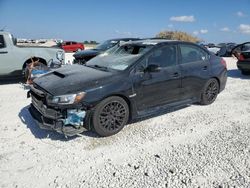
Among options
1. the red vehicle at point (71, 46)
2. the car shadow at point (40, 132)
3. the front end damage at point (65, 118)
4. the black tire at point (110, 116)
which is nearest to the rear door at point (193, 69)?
the black tire at point (110, 116)

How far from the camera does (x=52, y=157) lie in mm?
3725

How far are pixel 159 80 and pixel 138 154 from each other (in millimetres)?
1645

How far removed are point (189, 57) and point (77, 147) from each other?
316 centimetres

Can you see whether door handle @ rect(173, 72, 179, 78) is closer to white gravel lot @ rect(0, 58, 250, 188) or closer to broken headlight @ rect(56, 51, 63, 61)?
white gravel lot @ rect(0, 58, 250, 188)

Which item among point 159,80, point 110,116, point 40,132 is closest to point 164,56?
point 159,80

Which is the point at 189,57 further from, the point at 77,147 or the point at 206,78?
the point at 77,147

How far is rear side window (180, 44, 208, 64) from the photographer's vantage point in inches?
216

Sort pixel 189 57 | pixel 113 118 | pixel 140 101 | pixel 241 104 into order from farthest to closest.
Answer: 1. pixel 241 104
2. pixel 189 57
3. pixel 140 101
4. pixel 113 118

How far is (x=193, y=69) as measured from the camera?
220 inches

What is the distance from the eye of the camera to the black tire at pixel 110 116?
165 inches

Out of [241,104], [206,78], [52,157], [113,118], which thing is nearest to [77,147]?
[52,157]

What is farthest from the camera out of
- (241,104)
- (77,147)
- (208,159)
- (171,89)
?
(241,104)

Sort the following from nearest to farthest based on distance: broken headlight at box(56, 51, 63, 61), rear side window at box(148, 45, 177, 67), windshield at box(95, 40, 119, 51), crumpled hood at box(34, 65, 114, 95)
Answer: crumpled hood at box(34, 65, 114, 95), rear side window at box(148, 45, 177, 67), broken headlight at box(56, 51, 63, 61), windshield at box(95, 40, 119, 51)

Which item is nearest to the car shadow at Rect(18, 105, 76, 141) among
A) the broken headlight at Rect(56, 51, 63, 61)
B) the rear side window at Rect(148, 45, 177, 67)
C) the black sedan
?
the black sedan
